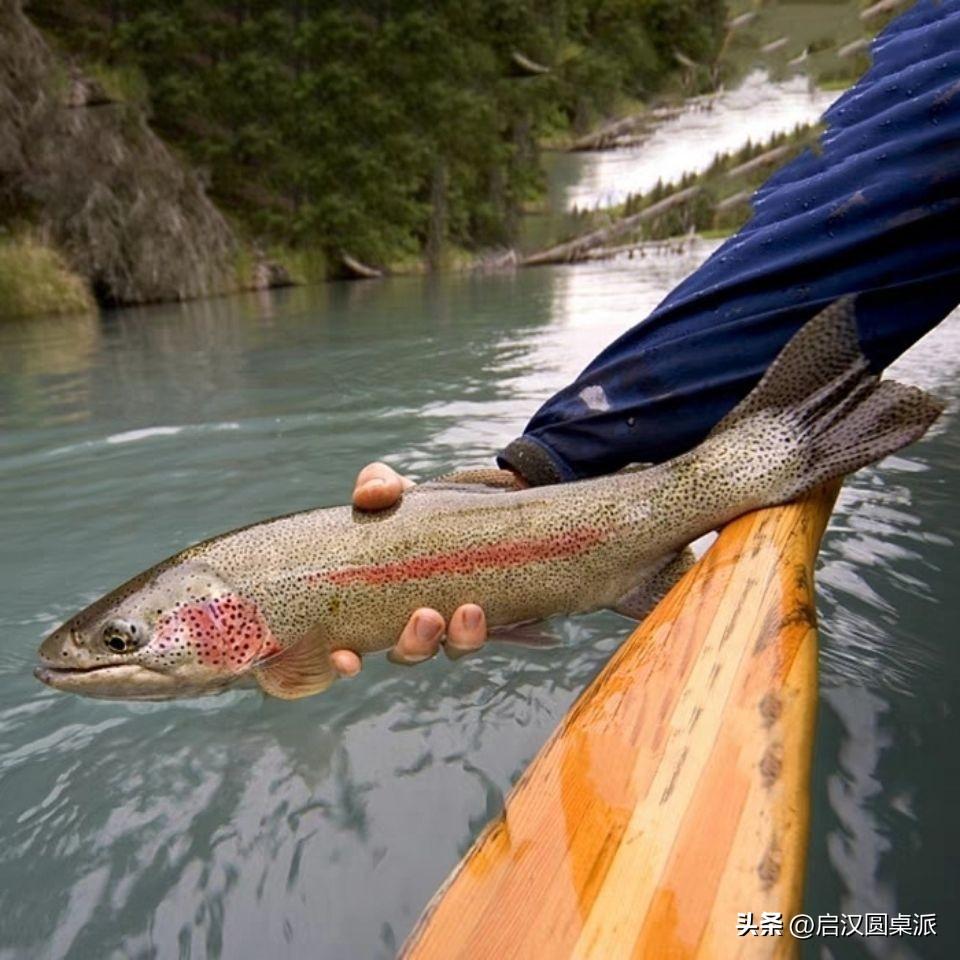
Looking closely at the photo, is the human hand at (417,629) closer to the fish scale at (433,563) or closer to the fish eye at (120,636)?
the fish scale at (433,563)

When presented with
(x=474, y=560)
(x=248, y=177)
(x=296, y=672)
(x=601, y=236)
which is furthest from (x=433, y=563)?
(x=248, y=177)

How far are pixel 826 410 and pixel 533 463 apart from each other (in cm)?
86

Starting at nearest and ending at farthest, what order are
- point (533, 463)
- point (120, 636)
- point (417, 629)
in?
point (120, 636), point (417, 629), point (533, 463)

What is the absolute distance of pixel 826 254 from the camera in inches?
77.0

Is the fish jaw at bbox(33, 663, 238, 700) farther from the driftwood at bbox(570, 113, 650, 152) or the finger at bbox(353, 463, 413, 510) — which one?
the driftwood at bbox(570, 113, 650, 152)

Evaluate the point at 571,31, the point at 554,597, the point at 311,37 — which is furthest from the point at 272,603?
the point at 571,31

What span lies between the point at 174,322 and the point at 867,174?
13.1 metres

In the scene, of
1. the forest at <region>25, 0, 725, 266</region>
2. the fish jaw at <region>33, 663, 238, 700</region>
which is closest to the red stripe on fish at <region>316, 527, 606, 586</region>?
the fish jaw at <region>33, 663, 238, 700</region>

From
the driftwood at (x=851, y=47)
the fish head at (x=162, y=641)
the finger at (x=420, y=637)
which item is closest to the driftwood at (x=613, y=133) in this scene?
the driftwood at (x=851, y=47)

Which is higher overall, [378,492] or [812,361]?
[812,361]

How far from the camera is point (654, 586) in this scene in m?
2.28

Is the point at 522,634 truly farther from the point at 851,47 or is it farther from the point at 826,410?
the point at 851,47

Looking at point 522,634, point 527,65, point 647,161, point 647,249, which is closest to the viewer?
point 522,634

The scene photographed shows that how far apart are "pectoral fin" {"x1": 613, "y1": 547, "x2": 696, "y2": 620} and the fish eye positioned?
4.14 ft
